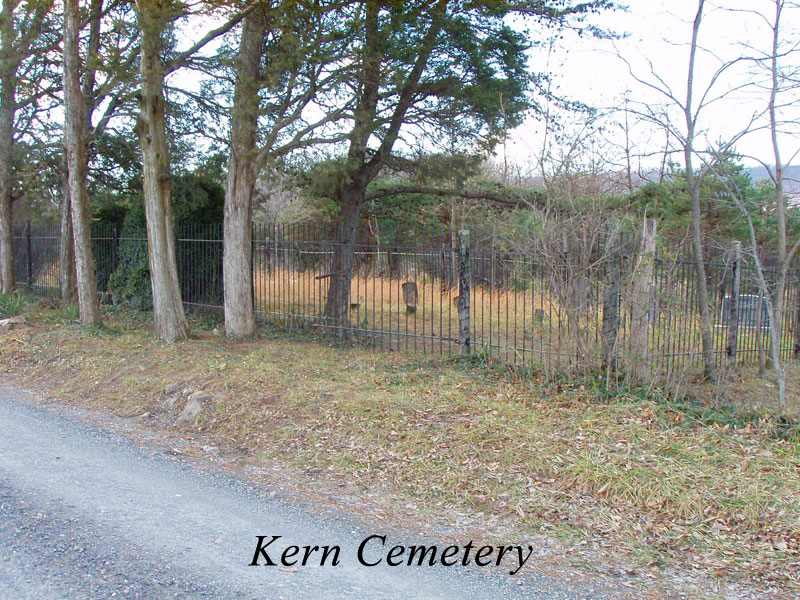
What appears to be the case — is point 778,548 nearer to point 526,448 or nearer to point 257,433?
point 526,448

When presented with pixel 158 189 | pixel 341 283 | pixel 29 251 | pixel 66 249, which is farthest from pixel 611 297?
pixel 29 251

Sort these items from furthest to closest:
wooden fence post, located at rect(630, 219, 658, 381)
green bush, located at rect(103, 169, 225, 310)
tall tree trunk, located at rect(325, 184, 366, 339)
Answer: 1. green bush, located at rect(103, 169, 225, 310)
2. tall tree trunk, located at rect(325, 184, 366, 339)
3. wooden fence post, located at rect(630, 219, 658, 381)

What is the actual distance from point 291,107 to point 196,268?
193 inches

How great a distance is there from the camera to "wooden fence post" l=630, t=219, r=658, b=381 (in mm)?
7258

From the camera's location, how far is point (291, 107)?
434 inches

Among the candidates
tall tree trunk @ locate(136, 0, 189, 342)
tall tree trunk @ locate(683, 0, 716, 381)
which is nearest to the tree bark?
tall tree trunk @ locate(136, 0, 189, 342)

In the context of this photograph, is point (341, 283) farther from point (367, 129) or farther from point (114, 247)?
point (114, 247)

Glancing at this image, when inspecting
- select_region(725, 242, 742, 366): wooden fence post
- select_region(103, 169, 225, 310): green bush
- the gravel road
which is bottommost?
the gravel road

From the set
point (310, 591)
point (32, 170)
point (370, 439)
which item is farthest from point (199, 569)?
point (32, 170)

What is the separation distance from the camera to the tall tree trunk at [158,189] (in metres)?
10.5

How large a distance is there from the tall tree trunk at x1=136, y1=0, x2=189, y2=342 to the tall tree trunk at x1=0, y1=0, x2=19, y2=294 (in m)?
5.43

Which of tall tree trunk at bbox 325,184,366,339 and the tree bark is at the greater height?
the tree bark

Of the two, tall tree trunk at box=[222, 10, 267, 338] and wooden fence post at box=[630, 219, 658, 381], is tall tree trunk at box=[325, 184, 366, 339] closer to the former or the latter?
tall tree trunk at box=[222, 10, 267, 338]

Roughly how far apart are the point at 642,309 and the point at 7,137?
1572cm
